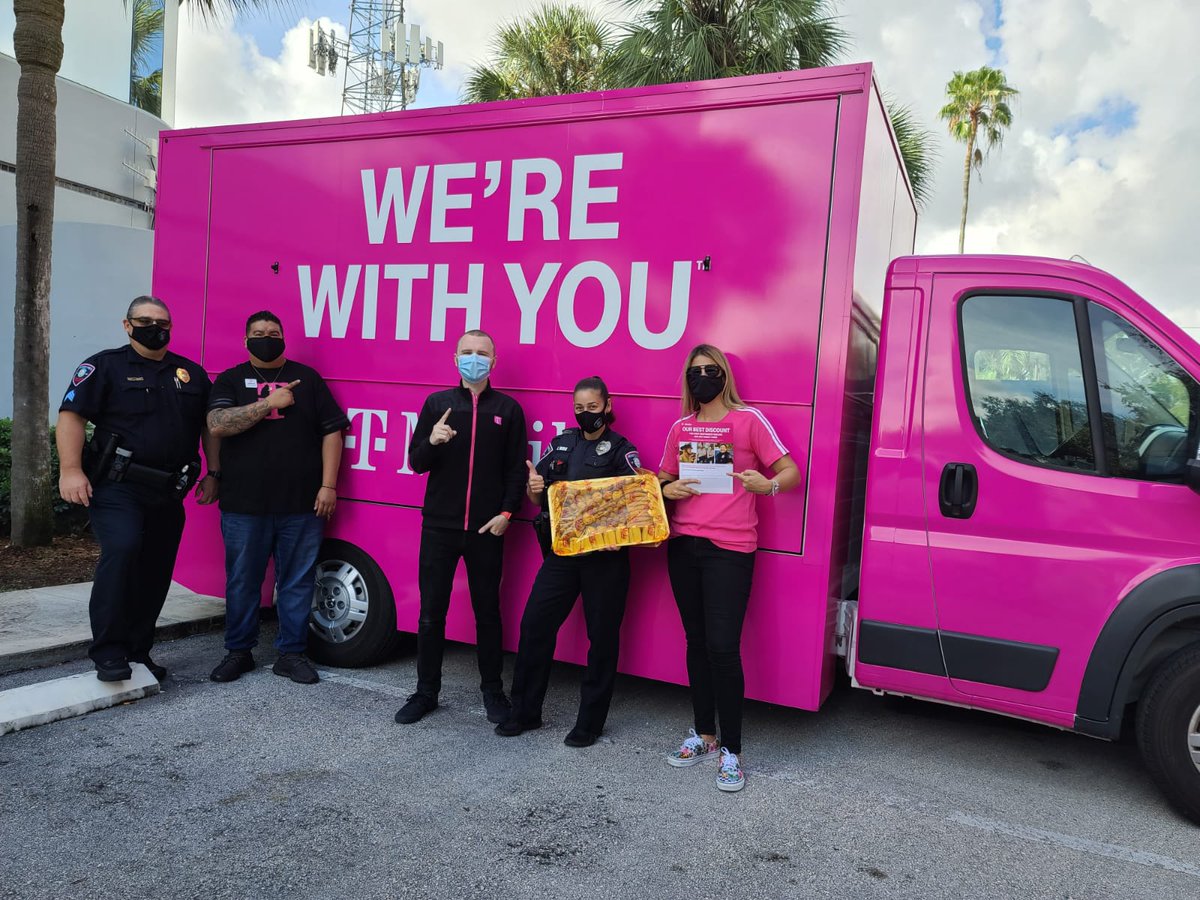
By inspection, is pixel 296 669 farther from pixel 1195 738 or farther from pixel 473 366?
pixel 1195 738

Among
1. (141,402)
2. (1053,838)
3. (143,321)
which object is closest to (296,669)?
(141,402)

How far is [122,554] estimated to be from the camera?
4.04 meters

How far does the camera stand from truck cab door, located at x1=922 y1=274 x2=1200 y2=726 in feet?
Result: 10.5

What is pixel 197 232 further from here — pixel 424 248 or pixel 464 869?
pixel 464 869

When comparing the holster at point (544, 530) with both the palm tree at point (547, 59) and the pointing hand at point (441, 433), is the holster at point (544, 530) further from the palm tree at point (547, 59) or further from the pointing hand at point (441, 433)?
the palm tree at point (547, 59)

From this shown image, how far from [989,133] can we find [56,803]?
30413 mm

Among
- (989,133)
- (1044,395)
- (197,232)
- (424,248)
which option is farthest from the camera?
(989,133)

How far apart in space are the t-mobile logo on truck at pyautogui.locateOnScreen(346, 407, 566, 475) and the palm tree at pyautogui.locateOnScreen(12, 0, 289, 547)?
12.0 ft

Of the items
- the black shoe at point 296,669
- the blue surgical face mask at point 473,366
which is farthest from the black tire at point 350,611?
the blue surgical face mask at point 473,366

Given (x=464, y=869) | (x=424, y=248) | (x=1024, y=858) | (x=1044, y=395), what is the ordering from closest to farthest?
(x=464, y=869)
(x=1024, y=858)
(x=1044, y=395)
(x=424, y=248)

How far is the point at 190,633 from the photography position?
216 inches

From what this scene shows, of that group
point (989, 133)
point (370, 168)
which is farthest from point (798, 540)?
point (989, 133)

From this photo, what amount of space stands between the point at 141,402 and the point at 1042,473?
409 centimetres

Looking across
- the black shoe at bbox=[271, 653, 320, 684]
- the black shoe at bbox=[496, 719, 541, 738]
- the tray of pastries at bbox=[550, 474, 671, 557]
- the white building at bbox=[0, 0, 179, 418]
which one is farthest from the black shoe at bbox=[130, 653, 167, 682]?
the white building at bbox=[0, 0, 179, 418]
